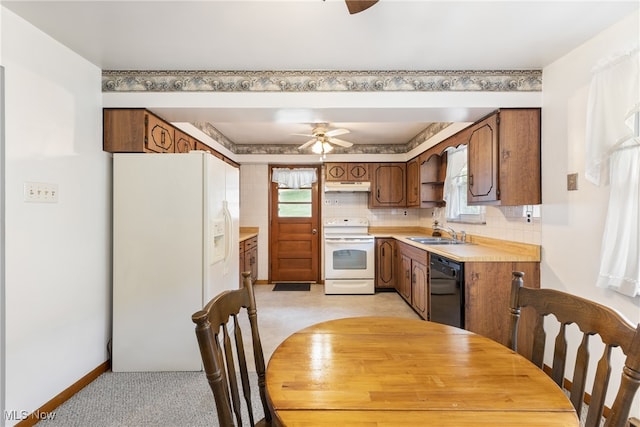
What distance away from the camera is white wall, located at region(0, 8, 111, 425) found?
1.70 metres

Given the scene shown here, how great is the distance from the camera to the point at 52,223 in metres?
1.93

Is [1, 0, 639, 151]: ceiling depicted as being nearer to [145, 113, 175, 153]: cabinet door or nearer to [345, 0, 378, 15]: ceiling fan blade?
[145, 113, 175, 153]: cabinet door

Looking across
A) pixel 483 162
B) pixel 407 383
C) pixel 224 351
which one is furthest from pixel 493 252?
pixel 224 351

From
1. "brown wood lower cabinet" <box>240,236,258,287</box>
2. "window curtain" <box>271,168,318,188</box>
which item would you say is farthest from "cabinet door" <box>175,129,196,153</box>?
"window curtain" <box>271,168,318,188</box>

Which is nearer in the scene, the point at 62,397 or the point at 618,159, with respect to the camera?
the point at 618,159

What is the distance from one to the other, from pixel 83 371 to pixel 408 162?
455 centimetres

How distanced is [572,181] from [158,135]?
3159 millimetres

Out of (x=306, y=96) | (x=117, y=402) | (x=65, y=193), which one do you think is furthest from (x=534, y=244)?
(x=65, y=193)

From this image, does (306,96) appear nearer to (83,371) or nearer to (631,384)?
(631,384)

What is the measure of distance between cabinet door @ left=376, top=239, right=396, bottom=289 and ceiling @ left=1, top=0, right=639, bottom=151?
104 inches

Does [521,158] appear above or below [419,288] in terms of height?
above

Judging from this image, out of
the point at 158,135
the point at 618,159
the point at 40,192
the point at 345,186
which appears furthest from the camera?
the point at 345,186

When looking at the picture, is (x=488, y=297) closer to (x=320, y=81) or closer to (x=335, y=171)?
(x=320, y=81)

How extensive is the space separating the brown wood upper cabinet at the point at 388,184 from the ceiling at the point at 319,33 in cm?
255
